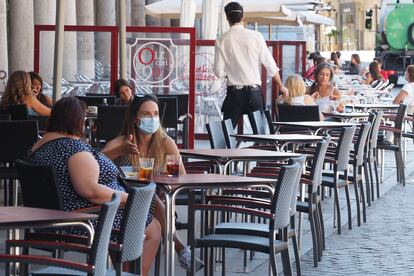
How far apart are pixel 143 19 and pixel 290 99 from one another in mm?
17313

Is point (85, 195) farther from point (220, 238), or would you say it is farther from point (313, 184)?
point (313, 184)

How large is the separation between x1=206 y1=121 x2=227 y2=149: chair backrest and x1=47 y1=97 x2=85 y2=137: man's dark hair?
395 centimetres

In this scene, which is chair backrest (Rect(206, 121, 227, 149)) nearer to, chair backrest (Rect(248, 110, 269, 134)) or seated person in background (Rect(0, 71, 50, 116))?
chair backrest (Rect(248, 110, 269, 134))

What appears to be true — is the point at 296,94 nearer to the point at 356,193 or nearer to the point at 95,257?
the point at 356,193

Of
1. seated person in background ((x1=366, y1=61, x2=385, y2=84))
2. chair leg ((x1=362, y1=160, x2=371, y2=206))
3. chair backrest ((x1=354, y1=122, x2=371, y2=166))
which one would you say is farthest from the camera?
seated person in background ((x1=366, y1=61, x2=385, y2=84))

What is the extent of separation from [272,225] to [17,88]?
6166mm

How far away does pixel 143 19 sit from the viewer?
107ft

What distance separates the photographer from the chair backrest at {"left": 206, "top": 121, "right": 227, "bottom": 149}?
11.3 metres

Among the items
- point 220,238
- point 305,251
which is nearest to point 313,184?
point 305,251

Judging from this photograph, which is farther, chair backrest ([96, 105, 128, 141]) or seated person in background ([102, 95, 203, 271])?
chair backrest ([96, 105, 128, 141])

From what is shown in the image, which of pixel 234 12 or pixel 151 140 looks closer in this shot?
pixel 151 140

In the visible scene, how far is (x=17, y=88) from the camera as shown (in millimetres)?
13164

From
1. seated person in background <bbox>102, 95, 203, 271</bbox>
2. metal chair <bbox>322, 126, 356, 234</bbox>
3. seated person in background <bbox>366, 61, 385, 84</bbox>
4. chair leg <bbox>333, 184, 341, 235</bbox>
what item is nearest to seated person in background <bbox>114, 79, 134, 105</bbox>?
metal chair <bbox>322, 126, 356, 234</bbox>

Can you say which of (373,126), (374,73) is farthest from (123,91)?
(374,73)
